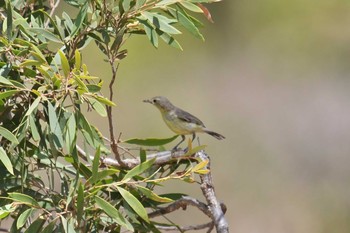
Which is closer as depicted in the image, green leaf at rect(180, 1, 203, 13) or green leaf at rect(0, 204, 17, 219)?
green leaf at rect(0, 204, 17, 219)

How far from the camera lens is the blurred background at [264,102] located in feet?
14.6

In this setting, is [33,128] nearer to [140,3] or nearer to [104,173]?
[104,173]

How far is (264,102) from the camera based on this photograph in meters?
5.45

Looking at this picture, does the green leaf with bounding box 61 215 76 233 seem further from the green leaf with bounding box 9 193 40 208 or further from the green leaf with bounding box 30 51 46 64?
the green leaf with bounding box 30 51 46 64

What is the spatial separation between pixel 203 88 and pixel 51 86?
4124 millimetres

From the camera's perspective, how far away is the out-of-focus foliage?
1192 mm

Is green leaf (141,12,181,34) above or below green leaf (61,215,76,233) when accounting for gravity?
above

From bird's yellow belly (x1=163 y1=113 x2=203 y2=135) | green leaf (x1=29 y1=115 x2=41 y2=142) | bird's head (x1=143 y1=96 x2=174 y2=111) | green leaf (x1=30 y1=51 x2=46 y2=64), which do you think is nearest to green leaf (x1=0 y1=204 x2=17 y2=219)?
green leaf (x1=29 y1=115 x2=41 y2=142)

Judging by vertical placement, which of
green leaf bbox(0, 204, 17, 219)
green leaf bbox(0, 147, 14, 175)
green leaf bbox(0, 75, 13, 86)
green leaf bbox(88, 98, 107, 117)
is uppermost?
green leaf bbox(0, 75, 13, 86)

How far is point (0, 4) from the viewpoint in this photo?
1.34 metres

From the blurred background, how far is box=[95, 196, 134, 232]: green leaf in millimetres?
2726

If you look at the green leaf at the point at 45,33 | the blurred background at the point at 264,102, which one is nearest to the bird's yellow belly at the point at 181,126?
the green leaf at the point at 45,33

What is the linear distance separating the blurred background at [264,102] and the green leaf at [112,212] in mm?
2726

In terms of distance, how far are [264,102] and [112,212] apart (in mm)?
4281
